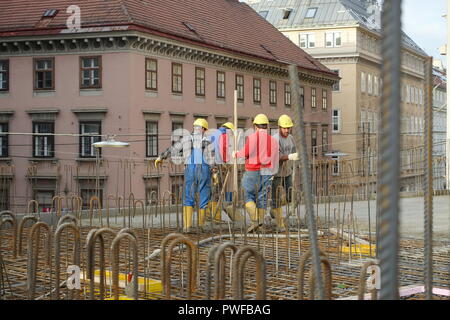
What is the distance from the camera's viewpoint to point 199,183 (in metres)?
11.4

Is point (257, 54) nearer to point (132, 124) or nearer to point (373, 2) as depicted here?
point (132, 124)

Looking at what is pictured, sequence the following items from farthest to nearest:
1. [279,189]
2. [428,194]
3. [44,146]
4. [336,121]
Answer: [336,121] < [44,146] < [279,189] < [428,194]

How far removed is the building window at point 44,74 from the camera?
31.1 meters

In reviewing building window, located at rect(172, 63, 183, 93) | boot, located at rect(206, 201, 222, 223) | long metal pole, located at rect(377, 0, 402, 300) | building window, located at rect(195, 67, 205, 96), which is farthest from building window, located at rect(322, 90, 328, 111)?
long metal pole, located at rect(377, 0, 402, 300)

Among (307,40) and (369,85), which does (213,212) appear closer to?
(307,40)

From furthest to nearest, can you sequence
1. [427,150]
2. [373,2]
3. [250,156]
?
1. [373,2]
2. [250,156]
3. [427,150]

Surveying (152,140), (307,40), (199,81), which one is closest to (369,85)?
(307,40)

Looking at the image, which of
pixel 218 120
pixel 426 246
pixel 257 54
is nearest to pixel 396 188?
pixel 426 246

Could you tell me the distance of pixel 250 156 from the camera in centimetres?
1108

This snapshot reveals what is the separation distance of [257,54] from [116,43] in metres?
9.86

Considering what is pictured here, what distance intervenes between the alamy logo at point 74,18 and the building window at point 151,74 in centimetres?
283

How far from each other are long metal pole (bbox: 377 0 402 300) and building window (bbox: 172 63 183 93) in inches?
1212

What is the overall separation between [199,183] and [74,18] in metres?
21.0
